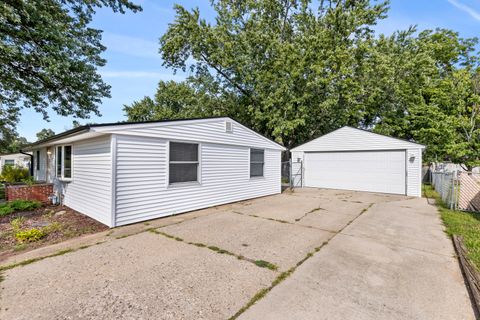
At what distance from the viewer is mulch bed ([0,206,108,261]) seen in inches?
165

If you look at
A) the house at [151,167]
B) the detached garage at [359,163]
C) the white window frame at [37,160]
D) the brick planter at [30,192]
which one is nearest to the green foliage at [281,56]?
the detached garage at [359,163]

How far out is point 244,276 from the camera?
305 centimetres

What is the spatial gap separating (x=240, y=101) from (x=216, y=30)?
5757mm

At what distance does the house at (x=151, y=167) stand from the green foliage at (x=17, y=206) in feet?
2.47

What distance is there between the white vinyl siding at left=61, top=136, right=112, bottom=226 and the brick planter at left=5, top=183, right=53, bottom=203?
168 centimetres

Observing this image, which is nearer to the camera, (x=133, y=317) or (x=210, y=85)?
(x=133, y=317)

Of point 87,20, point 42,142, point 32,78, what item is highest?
point 87,20

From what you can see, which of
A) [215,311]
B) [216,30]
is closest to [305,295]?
[215,311]

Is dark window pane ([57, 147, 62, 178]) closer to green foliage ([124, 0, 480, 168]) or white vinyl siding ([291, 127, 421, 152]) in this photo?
white vinyl siding ([291, 127, 421, 152])

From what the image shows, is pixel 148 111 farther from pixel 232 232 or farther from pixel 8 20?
pixel 232 232

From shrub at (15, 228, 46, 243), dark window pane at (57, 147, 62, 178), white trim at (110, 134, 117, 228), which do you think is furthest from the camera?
dark window pane at (57, 147, 62, 178)

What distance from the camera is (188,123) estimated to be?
21.8ft

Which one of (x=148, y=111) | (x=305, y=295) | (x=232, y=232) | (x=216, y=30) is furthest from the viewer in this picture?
(x=148, y=111)

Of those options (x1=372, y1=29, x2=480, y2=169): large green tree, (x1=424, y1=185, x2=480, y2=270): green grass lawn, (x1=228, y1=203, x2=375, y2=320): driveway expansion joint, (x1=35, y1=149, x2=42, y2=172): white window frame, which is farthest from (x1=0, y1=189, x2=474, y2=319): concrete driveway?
(x1=372, y1=29, x2=480, y2=169): large green tree
